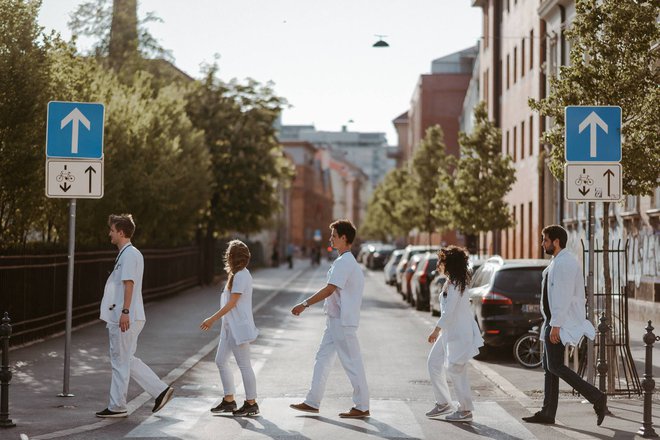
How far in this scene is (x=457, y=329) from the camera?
440 inches

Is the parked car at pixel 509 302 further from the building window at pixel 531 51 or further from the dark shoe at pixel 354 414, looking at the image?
the building window at pixel 531 51

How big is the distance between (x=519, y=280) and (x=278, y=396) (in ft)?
19.6

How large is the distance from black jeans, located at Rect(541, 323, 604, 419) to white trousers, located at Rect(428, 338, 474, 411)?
0.69m

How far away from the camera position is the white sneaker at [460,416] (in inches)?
431

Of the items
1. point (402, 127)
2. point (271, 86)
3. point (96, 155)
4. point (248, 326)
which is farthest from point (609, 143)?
point (402, 127)

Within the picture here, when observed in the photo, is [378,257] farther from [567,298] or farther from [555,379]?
[567,298]

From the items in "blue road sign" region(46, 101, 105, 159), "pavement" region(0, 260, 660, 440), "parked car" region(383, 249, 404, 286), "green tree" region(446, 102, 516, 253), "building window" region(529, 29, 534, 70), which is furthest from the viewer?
"parked car" region(383, 249, 404, 286)

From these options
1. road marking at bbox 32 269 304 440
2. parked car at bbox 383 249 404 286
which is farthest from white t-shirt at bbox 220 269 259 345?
parked car at bbox 383 249 404 286

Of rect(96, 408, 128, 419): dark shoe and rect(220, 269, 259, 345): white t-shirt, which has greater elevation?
rect(220, 269, 259, 345): white t-shirt

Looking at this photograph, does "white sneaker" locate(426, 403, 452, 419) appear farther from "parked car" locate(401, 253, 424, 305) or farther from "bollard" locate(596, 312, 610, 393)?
"parked car" locate(401, 253, 424, 305)

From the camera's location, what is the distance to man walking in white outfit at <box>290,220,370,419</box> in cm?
1104

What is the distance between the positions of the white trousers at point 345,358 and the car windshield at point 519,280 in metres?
6.96

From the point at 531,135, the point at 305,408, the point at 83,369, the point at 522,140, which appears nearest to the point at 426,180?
the point at 522,140

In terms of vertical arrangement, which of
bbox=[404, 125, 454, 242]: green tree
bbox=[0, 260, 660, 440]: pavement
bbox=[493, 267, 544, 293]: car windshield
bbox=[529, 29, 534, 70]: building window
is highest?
bbox=[529, 29, 534, 70]: building window
